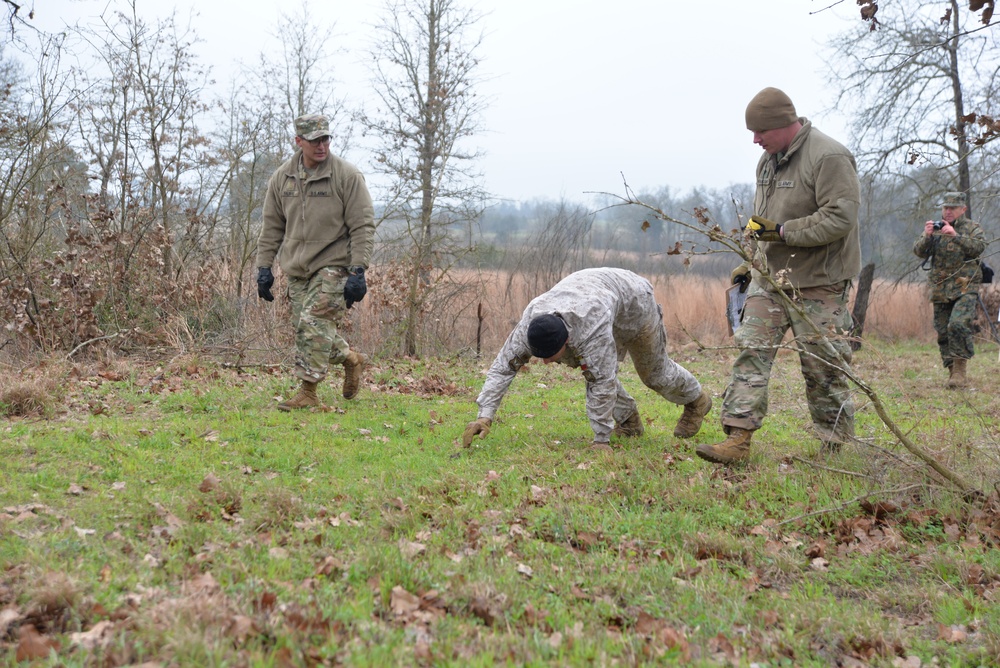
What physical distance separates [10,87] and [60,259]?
2716 millimetres

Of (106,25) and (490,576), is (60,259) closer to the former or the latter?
(106,25)

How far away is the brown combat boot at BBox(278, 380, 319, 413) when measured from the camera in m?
7.42

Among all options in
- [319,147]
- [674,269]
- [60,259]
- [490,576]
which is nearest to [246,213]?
[60,259]

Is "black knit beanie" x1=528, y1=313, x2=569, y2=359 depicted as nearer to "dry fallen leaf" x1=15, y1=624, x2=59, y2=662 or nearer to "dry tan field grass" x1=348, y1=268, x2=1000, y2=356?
"dry fallen leaf" x1=15, y1=624, x2=59, y2=662

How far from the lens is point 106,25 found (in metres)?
10.4

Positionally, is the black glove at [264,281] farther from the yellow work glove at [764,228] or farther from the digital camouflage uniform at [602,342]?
the yellow work glove at [764,228]

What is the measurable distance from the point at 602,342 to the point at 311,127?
368 cm

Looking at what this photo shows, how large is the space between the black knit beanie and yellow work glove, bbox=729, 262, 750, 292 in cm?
169

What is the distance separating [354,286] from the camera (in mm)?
7379

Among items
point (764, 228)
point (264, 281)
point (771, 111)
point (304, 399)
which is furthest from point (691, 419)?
point (264, 281)

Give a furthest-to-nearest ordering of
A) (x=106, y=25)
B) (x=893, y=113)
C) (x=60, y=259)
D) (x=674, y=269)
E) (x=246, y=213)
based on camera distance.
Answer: (x=674, y=269)
(x=893, y=113)
(x=246, y=213)
(x=106, y=25)
(x=60, y=259)

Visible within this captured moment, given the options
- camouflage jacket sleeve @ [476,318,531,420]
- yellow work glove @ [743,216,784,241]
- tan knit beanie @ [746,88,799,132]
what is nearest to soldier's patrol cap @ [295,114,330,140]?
camouflage jacket sleeve @ [476,318,531,420]

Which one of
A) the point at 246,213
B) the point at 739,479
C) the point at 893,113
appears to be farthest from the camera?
the point at 893,113

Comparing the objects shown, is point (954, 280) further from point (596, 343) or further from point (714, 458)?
point (596, 343)
